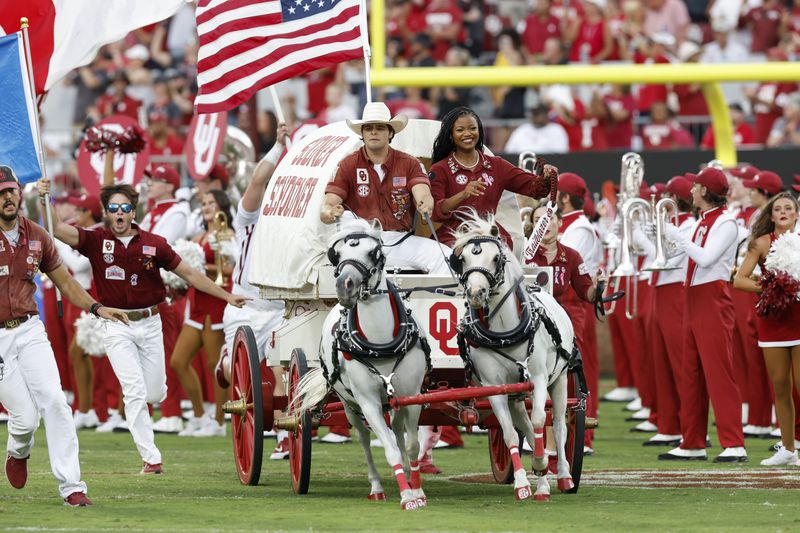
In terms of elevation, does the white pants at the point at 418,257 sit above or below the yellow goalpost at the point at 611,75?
below

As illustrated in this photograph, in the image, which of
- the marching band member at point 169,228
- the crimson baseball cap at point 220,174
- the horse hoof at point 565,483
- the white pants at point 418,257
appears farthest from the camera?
the crimson baseball cap at point 220,174

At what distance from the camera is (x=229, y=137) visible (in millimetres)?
18750

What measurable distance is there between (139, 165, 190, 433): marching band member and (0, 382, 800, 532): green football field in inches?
99.8

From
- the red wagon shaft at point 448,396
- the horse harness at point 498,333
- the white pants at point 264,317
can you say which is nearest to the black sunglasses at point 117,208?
the white pants at point 264,317

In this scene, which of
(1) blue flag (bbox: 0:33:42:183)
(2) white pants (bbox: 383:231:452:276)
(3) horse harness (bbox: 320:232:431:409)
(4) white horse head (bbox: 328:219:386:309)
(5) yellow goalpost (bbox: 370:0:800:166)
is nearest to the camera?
(4) white horse head (bbox: 328:219:386:309)

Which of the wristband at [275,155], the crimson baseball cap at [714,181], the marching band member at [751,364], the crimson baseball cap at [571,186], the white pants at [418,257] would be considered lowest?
the marching band member at [751,364]

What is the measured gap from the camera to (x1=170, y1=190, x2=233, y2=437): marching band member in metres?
16.6

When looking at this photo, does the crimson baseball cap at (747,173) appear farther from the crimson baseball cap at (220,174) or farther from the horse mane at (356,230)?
the horse mane at (356,230)

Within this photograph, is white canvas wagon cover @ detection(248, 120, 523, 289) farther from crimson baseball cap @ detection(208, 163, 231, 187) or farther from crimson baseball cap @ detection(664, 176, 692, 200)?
crimson baseball cap @ detection(208, 163, 231, 187)

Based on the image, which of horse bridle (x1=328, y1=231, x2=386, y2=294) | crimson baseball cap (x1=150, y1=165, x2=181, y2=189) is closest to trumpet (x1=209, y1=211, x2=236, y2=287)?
crimson baseball cap (x1=150, y1=165, x2=181, y2=189)

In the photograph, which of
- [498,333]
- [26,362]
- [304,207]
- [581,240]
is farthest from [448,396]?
[581,240]

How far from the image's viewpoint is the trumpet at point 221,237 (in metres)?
16.4

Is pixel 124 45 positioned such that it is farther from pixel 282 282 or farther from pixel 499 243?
pixel 499 243

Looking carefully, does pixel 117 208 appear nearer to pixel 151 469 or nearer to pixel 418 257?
pixel 151 469
